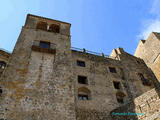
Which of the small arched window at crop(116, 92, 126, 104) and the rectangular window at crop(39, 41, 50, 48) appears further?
the small arched window at crop(116, 92, 126, 104)

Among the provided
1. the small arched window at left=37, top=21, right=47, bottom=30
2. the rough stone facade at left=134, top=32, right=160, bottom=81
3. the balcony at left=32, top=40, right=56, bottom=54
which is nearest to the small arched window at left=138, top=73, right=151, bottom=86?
the rough stone facade at left=134, top=32, right=160, bottom=81

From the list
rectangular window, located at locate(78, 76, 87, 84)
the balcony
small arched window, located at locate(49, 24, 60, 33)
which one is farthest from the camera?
small arched window, located at locate(49, 24, 60, 33)

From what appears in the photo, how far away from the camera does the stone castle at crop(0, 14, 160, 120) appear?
30.6 ft

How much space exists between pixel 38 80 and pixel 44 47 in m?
3.67

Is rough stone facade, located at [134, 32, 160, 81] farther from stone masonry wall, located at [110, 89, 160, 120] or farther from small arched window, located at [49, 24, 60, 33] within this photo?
small arched window, located at [49, 24, 60, 33]

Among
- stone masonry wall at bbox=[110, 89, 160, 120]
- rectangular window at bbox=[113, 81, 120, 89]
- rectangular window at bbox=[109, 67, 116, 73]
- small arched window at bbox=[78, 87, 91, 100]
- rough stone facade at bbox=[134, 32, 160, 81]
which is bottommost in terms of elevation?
stone masonry wall at bbox=[110, 89, 160, 120]

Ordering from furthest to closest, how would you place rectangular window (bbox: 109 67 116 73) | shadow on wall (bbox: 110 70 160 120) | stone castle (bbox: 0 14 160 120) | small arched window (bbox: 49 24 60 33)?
rectangular window (bbox: 109 67 116 73) < small arched window (bbox: 49 24 60 33) < stone castle (bbox: 0 14 160 120) < shadow on wall (bbox: 110 70 160 120)

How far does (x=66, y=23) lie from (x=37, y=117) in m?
11.2

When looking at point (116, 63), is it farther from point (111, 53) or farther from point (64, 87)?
point (64, 87)

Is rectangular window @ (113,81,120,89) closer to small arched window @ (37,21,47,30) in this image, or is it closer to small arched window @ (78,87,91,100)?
small arched window @ (78,87,91,100)

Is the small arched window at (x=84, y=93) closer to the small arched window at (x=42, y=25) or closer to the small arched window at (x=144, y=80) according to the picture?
the small arched window at (x=144, y=80)

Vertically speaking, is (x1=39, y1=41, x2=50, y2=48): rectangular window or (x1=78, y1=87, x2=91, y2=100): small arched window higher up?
(x1=39, y1=41, x2=50, y2=48): rectangular window

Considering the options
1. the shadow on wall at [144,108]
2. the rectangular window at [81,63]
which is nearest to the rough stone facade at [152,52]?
the rectangular window at [81,63]

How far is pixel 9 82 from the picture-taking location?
10039 millimetres
